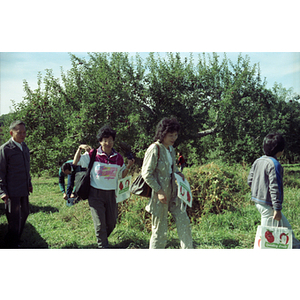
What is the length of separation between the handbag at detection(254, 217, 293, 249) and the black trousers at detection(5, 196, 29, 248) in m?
3.31

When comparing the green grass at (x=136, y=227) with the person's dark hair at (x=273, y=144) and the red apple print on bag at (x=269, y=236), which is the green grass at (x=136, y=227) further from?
the person's dark hair at (x=273, y=144)

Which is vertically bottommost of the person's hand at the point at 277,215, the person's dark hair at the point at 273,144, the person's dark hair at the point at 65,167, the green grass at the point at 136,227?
the green grass at the point at 136,227

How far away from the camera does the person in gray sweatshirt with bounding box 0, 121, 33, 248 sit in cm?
406

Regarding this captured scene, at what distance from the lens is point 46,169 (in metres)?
7.69

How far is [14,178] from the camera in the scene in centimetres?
413

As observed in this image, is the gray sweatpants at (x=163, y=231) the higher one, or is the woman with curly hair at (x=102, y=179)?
the woman with curly hair at (x=102, y=179)

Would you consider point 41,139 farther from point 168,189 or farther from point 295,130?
point 295,130

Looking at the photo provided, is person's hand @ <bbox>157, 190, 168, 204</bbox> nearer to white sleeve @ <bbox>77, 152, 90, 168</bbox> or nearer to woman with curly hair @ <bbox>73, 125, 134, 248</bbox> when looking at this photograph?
woman with curly hair @ <bbox>73, 125, 134, 248</bbox>

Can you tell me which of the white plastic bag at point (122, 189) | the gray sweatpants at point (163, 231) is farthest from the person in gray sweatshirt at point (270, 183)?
the white plastic bag at point (122, 189)

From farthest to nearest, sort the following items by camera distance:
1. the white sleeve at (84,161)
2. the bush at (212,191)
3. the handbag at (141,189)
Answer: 1. the bush at (212,191)
2. the white sleeve at (84,161)
3. the handbag at (141,189)

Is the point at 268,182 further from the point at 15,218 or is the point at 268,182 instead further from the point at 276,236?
the point at 15,218

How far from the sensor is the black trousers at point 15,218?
414cm

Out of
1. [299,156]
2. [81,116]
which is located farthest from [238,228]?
[299,156]

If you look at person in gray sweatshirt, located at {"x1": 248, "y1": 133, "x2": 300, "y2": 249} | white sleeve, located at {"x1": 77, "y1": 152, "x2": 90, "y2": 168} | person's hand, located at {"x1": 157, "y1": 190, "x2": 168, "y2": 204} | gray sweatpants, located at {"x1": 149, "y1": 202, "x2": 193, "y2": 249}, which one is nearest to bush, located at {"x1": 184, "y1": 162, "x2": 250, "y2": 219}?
gray sweatpants, located at {"x1": 149, "y1": 202, "x2": 193, "y2": 249}
